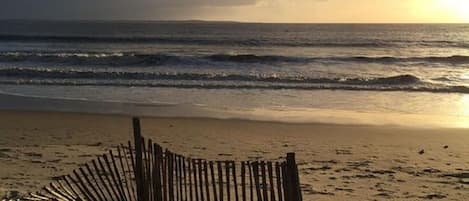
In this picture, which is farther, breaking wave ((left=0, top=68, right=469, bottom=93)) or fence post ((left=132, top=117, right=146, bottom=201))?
breaking wave ((left=0, top=68, right=469, bottom=93))

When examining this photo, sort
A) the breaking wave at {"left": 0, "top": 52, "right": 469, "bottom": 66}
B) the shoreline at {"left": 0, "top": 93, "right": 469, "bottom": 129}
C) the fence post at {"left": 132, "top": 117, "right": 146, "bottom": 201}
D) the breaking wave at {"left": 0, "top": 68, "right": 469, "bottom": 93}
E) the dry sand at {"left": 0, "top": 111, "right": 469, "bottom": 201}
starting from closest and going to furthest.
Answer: the fence post at {"left": 132, "top": 117, "right": 146, "bottom": 201}
the dry sand at {"left": 0, "top": 111, "right": 469, "bottom": 201}
the shoreline at {"left": 0, "top": 93, "right": 469, "bottom": 129}
the breaking wave at {"left": 0, "top": 68, "right": 469, "bottom": 93}
the breaking wave at {"left": 0, "top": 52, "right": 469, "bottom": 66}

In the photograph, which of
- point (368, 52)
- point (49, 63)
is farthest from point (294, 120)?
point (368, 52)

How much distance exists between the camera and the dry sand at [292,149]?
27.4 feet

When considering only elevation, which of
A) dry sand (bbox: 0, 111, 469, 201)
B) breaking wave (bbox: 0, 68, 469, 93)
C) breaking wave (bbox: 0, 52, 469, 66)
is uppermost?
breaking wave (bbox: 0, 52, 469, 66)

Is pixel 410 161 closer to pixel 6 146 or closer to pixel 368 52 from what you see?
pixel 6 146

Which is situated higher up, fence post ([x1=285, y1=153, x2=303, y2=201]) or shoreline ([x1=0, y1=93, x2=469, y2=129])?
shoreline ([x1=0, y1=93, x2=469, y2=129])

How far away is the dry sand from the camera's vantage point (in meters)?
8.34

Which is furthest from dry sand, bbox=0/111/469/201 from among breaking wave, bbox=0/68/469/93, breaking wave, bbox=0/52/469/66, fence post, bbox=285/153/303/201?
breaking wave, bbox=0/52/469/66

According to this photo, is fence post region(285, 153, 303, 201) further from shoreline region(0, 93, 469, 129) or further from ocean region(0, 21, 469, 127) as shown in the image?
ocean region(0, 21, 469, 127)

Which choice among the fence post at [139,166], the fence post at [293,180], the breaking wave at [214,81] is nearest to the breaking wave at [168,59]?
the breaking wave at [214,81]

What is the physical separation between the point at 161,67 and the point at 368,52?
16169 millimetres

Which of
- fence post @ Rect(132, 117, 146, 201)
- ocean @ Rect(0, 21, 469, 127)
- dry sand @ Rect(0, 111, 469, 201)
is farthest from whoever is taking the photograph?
ocean @ Rect(0, 21, 469, 127)

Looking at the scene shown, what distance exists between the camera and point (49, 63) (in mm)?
30297

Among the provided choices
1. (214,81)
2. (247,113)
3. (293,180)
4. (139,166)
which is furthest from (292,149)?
(214,81)
